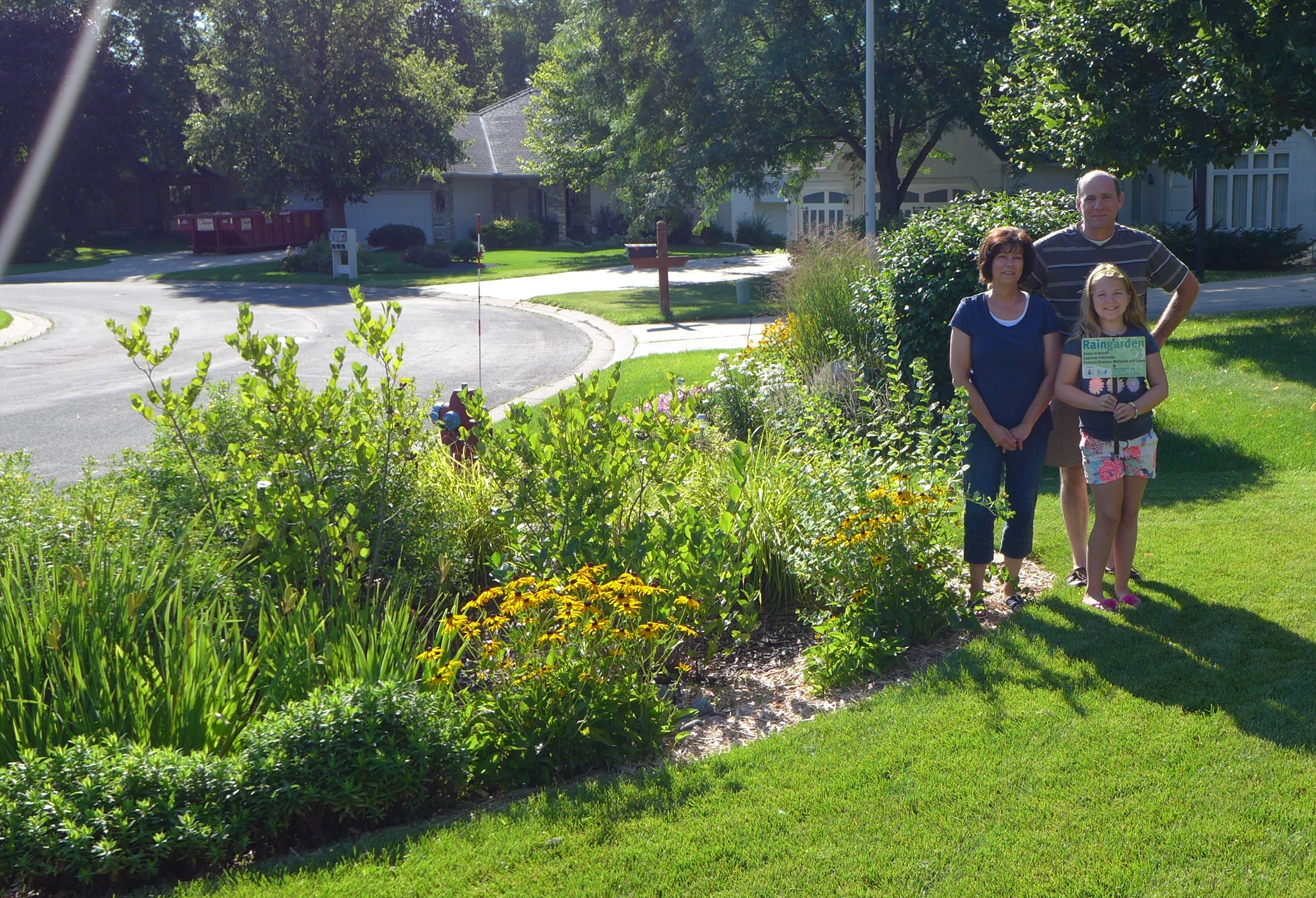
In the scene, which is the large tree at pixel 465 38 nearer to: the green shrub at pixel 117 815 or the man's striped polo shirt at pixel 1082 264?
the man's striped polo shirt at pixel 1082 264

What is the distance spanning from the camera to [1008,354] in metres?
5.38

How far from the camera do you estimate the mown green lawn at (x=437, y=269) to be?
31.8 m

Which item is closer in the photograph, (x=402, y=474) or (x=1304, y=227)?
(x=402, y=474)

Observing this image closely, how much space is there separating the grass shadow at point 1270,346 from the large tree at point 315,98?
2677cm

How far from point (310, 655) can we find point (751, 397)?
5562 millimetres

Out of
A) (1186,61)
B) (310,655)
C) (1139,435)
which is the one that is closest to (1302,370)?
(1186,61)

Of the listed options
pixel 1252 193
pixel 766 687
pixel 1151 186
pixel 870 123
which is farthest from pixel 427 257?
pixel 766 687

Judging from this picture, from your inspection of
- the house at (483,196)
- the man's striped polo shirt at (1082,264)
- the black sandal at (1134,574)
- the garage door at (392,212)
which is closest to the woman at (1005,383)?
the man's striped polo shirt at (1082,264)

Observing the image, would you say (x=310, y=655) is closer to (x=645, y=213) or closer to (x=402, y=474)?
(x=402, y=474)

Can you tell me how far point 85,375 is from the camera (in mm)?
15914

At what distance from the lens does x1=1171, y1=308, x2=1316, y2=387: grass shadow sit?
11109 millimetres

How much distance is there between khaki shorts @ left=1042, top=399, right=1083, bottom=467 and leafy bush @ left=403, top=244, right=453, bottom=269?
103 ft

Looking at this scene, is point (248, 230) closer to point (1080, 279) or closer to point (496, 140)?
point (496, 140)

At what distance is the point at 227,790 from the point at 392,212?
4375cm
